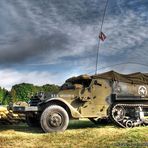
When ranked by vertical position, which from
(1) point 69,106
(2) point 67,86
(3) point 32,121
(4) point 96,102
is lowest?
(3) point 32,121

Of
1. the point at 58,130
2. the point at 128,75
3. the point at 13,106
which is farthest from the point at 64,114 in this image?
the point at 128,75

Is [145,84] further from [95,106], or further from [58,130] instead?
[58,130]

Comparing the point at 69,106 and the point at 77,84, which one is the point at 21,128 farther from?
the point at 77,84

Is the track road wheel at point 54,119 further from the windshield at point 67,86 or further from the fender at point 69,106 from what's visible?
the windshield at point 67,86

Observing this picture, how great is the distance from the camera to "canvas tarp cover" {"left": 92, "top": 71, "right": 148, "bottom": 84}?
16656mm

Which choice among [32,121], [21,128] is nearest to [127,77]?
[32,121]

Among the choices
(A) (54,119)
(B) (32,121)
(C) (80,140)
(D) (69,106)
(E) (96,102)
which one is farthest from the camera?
(B) (32,121)

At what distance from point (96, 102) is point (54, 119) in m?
1.78

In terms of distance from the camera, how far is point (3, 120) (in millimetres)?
17703

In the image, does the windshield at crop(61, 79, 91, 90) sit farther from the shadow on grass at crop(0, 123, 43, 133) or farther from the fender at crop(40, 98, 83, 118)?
the shadow on grass at crop(0, 123, 43, 133)

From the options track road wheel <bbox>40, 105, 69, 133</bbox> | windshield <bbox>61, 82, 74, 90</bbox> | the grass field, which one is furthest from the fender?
the grass field

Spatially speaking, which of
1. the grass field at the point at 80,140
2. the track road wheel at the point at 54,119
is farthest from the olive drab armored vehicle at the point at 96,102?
the grass field at the point at 80,140

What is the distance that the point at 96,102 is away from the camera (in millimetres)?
16328

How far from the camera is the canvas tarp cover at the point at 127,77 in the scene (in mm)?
16656
